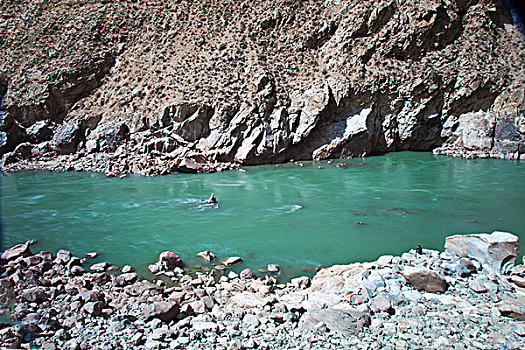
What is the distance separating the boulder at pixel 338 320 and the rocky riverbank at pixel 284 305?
19 mm

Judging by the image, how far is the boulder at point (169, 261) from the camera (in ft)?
31.5

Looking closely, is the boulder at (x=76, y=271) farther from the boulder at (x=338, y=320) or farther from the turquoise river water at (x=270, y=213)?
the boulder at (x=338, y=320)

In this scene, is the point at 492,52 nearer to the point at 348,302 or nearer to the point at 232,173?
the point at 232,173

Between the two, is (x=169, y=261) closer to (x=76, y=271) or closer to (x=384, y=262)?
(x=76, y=271)

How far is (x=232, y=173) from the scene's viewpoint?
84.6 feet

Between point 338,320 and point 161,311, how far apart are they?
3148mm

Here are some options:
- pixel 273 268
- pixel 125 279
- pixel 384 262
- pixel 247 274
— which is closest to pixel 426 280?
pixel 384 262

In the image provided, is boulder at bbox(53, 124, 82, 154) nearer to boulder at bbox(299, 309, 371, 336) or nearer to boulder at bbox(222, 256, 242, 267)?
boulder at bbox(222, 256, 242, 267)

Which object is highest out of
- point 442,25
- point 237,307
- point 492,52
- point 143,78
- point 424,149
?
point 442,25

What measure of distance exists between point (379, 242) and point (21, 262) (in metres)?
9.91

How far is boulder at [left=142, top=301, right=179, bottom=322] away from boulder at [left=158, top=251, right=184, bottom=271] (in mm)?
2743

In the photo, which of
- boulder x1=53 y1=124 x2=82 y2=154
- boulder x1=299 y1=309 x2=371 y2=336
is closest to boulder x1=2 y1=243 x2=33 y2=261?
boulder x1=299 y1=309 x2=371 y2=336

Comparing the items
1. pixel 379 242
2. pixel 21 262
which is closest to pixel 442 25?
pixel 379 242

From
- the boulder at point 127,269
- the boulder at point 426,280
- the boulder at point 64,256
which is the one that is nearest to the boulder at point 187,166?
the boulder at point 64,256
